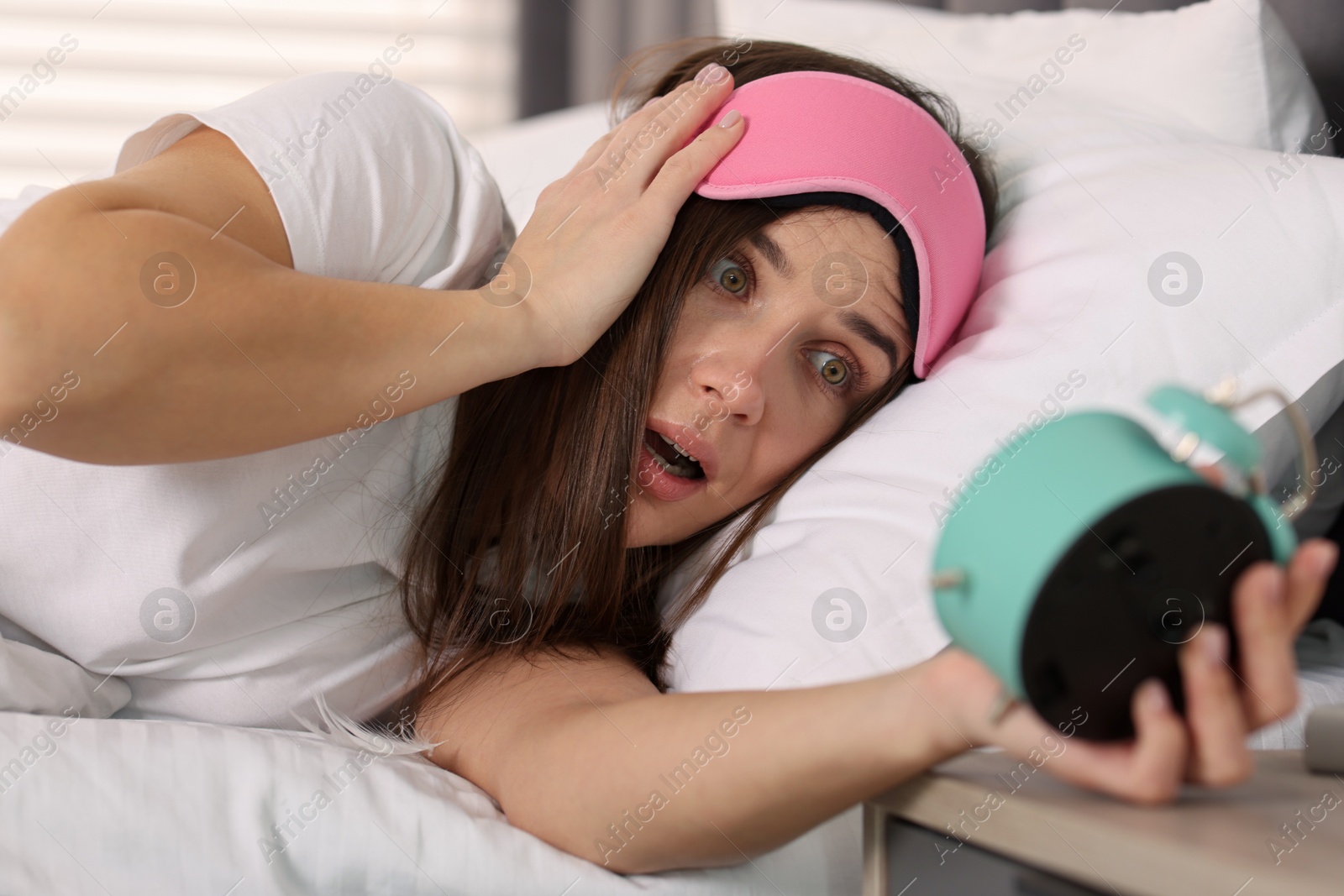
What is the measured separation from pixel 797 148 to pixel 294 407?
1.58 feet

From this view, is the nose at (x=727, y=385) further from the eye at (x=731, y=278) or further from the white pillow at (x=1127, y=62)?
the white pillow at (x=1127, y=62)

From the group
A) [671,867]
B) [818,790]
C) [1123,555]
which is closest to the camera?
[1123,555]

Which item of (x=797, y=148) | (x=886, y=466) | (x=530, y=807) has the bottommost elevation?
(x=530, y=807)

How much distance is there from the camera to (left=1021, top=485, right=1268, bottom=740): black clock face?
37 cm

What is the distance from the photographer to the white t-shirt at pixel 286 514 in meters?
0.74

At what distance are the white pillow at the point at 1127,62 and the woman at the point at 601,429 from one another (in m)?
0.18

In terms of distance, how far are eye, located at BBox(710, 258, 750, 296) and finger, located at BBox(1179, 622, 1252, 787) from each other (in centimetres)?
54

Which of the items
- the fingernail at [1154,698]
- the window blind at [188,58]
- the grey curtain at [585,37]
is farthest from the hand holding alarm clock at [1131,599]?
the window blind at [188,58]

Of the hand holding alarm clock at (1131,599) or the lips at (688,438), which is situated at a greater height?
the hand holding alarm clock at (1131,599)

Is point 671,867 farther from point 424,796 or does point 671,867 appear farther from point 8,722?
point 8,722

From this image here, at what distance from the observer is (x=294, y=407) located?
0.67 metres

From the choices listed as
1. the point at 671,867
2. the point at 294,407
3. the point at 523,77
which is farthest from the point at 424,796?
the point at 523,77

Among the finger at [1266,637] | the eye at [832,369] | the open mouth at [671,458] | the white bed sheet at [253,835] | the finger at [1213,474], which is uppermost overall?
the finger at [1213,474]

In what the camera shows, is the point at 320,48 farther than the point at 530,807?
Yes
